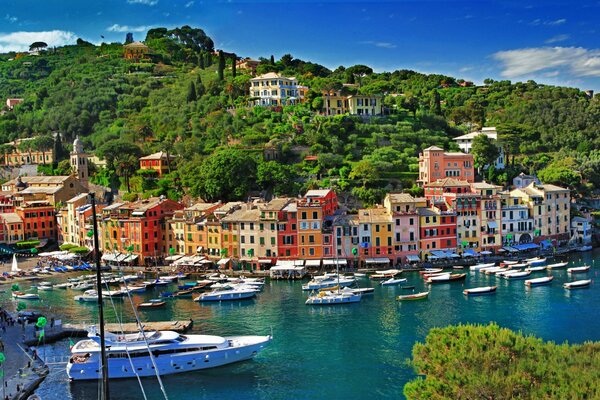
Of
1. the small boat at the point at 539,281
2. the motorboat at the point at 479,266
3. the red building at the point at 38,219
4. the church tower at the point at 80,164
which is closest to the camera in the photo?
the small boat at the point at 539,281

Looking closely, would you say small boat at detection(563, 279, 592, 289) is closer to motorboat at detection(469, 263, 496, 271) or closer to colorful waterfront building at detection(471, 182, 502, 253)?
motorboat at detection(469, 263, 496, 271)

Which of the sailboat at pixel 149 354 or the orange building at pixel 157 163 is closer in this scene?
the sailboat at pixel 149 354

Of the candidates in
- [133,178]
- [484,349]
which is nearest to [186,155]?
[133,178]

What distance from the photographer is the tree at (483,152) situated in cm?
7325

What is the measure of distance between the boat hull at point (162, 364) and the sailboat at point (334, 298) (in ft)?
37.0

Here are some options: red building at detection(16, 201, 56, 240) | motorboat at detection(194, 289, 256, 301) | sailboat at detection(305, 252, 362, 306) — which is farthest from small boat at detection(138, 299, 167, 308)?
red building at detection(16, 201, 56, 240)

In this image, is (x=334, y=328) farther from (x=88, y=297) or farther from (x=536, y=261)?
(x=536, y=261)

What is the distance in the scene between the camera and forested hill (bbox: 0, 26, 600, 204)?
6894cm

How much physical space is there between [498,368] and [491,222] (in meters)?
40.5

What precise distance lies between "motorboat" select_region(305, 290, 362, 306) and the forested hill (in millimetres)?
21423

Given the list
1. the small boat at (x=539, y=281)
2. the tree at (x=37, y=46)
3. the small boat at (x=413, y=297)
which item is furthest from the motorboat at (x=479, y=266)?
the tree at (x=37, y=46)

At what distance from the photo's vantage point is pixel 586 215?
66.0 m

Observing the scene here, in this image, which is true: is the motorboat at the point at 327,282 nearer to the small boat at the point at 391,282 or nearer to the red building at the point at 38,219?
the small boat at the point at 391,282

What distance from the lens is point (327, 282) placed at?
47.4m
